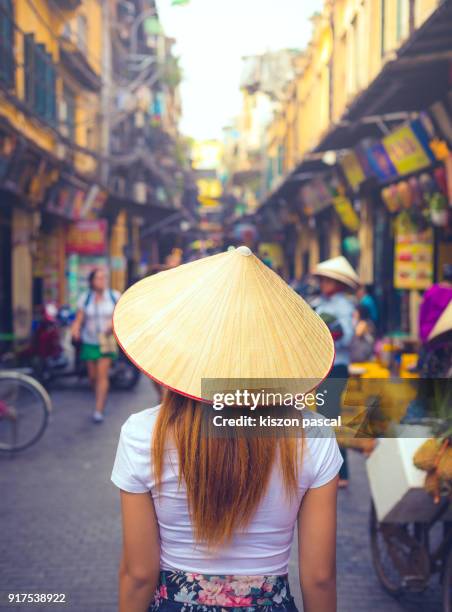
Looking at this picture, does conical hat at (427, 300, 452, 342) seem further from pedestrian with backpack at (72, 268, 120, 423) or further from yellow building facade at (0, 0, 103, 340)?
yellow building facade at (0, 0, 103, 340)

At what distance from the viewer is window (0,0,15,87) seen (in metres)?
10.1

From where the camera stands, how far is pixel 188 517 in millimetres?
1658

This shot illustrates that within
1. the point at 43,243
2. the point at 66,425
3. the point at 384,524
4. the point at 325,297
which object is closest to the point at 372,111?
the point at 325,297

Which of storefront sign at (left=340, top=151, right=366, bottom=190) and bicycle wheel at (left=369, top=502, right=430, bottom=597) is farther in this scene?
storefront sign at (left=340, top=151, right=366, bottom=190)

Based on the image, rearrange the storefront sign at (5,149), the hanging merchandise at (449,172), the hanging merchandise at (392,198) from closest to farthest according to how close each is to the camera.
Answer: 1. the hanging merchandise at (449,172)
2. the storefront sign at (5,149)
3. the hanging merchandise at (392,198)

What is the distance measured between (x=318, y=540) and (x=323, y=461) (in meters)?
0.20

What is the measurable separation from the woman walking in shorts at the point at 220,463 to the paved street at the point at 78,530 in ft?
6.15

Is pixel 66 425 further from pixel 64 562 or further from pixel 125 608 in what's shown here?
pixel 125 608

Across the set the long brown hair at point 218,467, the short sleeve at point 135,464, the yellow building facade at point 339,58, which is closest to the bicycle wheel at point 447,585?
the long brown hair at point 218,467

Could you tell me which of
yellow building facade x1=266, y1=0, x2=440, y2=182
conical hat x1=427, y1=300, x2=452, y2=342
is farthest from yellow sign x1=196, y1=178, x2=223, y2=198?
conical hat x1=427, y1=300, x2=452, y2=342

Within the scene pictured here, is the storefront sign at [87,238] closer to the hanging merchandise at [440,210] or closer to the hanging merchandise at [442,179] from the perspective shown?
the hanging merchandise at [440,210]

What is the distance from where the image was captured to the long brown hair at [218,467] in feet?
5.25

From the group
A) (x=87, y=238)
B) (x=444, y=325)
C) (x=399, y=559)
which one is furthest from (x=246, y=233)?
(x=444, y=325)

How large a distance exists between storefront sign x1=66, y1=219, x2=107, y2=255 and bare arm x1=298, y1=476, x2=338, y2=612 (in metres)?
14.5
